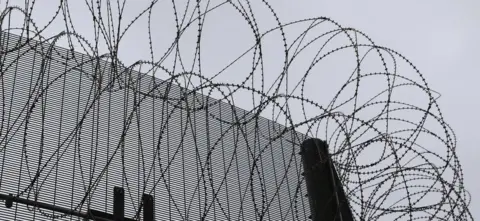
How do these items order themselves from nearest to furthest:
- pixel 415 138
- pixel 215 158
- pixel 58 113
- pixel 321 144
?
pixel 415 138, pixel 321 144, pixel 58 113, pixel 215 158

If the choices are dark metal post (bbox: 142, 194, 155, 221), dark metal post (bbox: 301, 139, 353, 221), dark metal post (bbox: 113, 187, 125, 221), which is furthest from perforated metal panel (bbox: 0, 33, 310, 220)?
dark metal post (bbox: 301, 139, 353, 221)

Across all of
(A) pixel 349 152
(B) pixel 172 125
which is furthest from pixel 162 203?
(A) pixel 349 152

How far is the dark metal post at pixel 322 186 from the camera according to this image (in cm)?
361

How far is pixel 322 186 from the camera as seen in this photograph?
3750 mm

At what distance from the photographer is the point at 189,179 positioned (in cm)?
691

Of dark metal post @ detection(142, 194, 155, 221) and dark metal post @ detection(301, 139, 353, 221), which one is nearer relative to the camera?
dark metal post @ detection(301, 139, 353, 221)

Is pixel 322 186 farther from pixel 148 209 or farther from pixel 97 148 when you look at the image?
pixel 97 148

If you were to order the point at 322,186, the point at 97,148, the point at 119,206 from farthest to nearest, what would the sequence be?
the point at 97,148 < the point at 119,206 < the point at 322,186

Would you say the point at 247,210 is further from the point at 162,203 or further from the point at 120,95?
the point at 120,95

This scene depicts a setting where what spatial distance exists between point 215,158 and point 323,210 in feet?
13.2

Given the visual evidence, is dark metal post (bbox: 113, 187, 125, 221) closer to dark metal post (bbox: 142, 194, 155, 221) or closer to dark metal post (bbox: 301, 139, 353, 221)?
dark metal post (bbox: 142, 194, 155, 221)

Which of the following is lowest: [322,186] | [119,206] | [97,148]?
[322,186]

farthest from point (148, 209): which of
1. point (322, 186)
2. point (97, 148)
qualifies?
point (97, 148)

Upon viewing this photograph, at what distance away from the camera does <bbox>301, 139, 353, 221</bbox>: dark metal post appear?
3.61m
